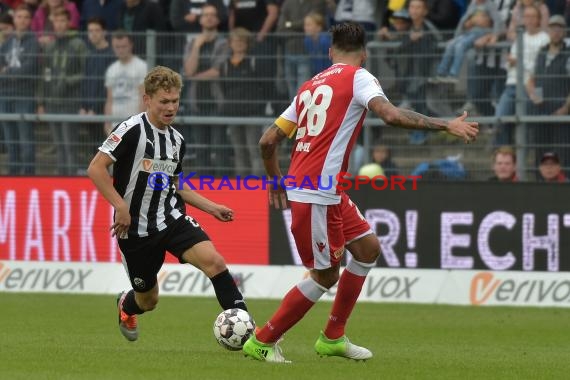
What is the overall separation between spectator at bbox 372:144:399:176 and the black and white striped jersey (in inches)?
256

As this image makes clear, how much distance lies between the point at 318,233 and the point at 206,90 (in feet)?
25.8

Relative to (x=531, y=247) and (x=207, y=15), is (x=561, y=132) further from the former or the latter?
(x=207, y=15)

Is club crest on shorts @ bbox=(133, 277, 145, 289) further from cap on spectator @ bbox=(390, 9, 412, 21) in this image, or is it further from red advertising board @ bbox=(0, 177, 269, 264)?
cap on spectator @ bbox=(390, 9, 412, 21)

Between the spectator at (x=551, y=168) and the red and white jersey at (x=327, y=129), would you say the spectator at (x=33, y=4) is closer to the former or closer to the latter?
the spectator at (x=551, y=168)

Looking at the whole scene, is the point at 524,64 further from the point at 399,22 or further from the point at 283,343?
the point at 283,343

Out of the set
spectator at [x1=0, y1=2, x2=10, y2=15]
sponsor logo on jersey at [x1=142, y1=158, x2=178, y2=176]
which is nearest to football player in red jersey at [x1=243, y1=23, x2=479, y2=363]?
sponsor logo on jersey at [x1=142, y1=158, x2=178, y2=176]

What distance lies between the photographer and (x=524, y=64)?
16.0 meters

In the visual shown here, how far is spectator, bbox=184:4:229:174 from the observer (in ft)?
55.5

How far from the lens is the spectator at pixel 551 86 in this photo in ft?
51.6

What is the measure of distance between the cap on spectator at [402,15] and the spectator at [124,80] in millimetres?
3497

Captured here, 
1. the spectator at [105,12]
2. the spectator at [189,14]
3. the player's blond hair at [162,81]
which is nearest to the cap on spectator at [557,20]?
the spectator at [189,14]

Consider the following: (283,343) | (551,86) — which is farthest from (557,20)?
(283,343)

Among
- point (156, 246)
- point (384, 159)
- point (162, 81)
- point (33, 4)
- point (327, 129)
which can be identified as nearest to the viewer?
point (327, 129)

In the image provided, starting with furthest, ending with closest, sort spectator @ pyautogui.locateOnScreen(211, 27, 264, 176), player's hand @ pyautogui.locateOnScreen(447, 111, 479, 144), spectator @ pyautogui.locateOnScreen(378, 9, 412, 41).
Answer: spectator @ pyautogui.locateOnScreen(378, 9, 412, 41), spectator @ pyautogui.locateOnScreen(211, 27, 264, 176), player's hand @ pyautogui.locateOnScreen(447, 111, 479, 144)
